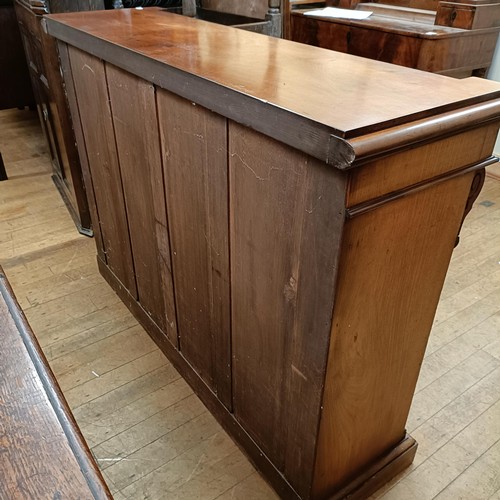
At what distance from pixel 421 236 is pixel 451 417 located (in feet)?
2.78

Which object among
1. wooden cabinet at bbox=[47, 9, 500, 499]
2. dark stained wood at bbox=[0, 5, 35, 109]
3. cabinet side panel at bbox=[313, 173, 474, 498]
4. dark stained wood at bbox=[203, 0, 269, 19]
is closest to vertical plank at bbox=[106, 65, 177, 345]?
wooden cabinet at bbox=[47, 9, 500, 499]

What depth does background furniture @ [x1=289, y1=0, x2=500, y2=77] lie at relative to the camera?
2.30 meters

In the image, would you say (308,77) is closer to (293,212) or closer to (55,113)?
(293,212)

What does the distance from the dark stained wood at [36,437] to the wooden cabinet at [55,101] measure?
1675 mm

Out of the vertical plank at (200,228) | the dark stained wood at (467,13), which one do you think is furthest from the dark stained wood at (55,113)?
the dark stained wood at (467,13)

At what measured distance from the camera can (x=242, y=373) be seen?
125 cm

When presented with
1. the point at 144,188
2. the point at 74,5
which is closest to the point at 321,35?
the point at 74,5

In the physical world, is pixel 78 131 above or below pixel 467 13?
below

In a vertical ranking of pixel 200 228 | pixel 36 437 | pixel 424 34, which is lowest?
pixel 200 228

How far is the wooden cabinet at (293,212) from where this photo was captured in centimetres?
78

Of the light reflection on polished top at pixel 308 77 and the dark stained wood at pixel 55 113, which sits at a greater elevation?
the light reflection on polished top at pixel 308 77

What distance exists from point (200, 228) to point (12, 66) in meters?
2.97

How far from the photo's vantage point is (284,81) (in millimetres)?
905

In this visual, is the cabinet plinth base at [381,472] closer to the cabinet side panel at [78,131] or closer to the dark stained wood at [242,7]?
the cabinet side panel at [78,131]
